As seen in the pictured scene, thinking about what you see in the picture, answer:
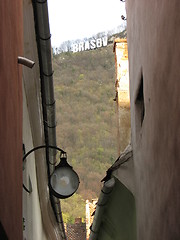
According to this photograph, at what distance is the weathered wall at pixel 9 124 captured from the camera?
297 cm

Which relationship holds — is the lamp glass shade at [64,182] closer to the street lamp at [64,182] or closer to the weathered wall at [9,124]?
the street lamp at [64,182]

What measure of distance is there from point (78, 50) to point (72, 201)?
634 inches

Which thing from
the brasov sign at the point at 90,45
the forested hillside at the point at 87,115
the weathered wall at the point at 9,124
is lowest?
the weathered wall at the point at 9,124

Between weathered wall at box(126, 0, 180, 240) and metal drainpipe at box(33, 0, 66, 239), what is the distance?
1228 millimetres

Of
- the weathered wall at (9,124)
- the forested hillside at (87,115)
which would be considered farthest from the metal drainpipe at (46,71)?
the forested hillside at (87,115)

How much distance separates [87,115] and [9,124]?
1530 inches

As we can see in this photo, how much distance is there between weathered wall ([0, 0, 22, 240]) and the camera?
2971 mm

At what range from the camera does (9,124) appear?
3311 mm

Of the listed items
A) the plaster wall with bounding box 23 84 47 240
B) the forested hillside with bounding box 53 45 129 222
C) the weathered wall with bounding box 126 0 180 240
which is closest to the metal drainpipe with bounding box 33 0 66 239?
the plaster wall with bounding box 23 84 47 240

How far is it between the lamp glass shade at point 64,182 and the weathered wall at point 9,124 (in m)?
2.07

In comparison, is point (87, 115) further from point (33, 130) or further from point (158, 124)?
point (158, 124)

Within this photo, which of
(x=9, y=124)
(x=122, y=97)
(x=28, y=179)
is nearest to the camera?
(x=9, y=124)

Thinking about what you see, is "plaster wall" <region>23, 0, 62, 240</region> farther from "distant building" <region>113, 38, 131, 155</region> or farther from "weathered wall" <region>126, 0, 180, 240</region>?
"distant building" <region>113, 38, 131, 155</region>

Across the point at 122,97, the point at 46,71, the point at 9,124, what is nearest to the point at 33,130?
the point at 46,71
